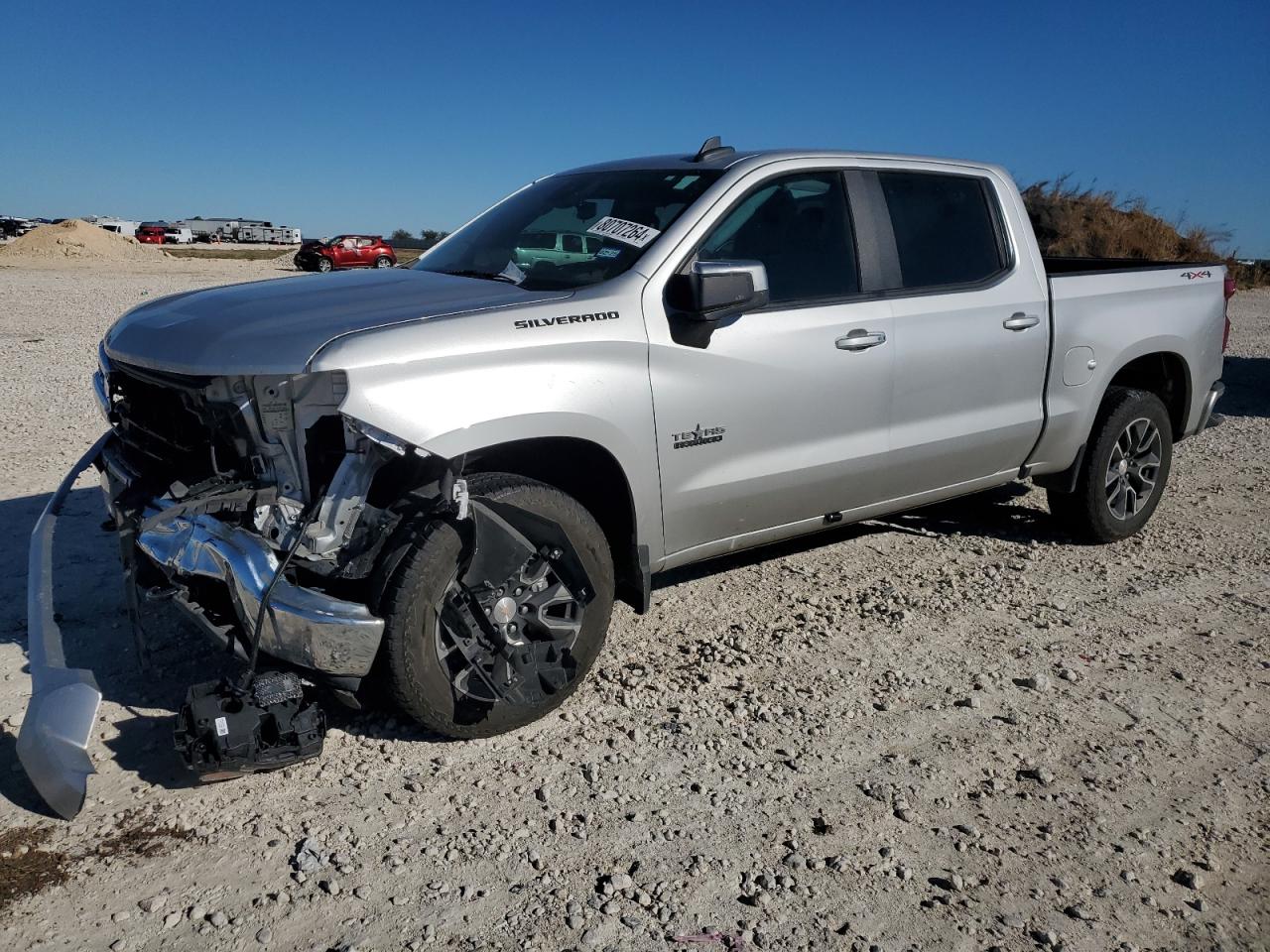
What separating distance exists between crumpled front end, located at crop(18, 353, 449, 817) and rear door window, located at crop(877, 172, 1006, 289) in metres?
2.58

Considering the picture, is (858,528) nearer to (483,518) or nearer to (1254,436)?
(483,518)

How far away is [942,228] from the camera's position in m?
5.02

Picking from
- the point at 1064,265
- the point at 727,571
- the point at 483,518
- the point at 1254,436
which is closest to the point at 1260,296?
the point at 1254,436

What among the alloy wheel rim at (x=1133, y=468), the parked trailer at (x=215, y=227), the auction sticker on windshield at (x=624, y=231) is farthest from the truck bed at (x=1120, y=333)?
the parked trailer at (x=215, y=227)

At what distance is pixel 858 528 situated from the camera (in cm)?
618

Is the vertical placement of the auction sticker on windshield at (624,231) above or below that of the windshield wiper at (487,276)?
above

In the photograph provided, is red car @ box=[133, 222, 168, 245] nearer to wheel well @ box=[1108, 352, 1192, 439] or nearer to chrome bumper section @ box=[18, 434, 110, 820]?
wheel well @ box=[1108, 352, 1192, 439]

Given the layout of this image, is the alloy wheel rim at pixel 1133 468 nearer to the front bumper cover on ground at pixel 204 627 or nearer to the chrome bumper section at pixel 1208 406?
the chrome bumper section at pixel 1208 406

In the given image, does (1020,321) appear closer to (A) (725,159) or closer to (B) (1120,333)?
(B) (1120,333)

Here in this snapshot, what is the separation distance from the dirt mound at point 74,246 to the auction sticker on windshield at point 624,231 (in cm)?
3898

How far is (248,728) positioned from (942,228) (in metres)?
3.76

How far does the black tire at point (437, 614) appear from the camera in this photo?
3262 millimetres

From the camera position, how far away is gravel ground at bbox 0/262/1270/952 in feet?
9.12

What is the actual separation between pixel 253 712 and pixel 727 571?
278cm
